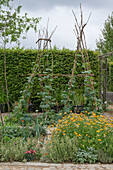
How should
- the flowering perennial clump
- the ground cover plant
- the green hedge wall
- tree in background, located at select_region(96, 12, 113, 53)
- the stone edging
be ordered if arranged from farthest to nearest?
tree in background, located at select_region(96, 12, 113, 53), the green hedge wall, the flowering perennial clump, the ground cover plant, the stone edging

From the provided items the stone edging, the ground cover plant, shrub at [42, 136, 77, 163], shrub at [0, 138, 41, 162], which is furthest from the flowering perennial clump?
shrub at [0, 138, 41, 162]

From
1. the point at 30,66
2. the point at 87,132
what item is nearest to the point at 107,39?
the point at 30,66

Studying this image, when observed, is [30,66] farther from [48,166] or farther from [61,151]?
[48,166]

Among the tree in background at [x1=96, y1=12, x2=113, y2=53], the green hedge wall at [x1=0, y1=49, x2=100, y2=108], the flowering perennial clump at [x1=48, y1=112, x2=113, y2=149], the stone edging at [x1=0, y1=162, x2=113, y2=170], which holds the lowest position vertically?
the stone edging at [x1=0, y1=162, x2=113, y2=170]

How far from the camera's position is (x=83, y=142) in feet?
12.9

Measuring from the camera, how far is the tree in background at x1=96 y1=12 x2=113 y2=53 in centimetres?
2133

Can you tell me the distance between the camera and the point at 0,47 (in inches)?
349

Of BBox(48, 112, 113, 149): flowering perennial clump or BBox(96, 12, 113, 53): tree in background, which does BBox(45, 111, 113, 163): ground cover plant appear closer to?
BBox(48, 112, 113, 149): flowering perennial clump

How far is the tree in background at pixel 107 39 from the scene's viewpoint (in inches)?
840

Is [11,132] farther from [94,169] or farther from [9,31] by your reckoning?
[9,31]

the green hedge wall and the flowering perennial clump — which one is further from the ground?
the green hedge wall

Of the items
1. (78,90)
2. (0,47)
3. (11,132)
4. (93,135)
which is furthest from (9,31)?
(93,135)

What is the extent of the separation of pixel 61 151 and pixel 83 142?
41 centimetres

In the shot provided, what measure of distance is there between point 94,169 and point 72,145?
60 cm
